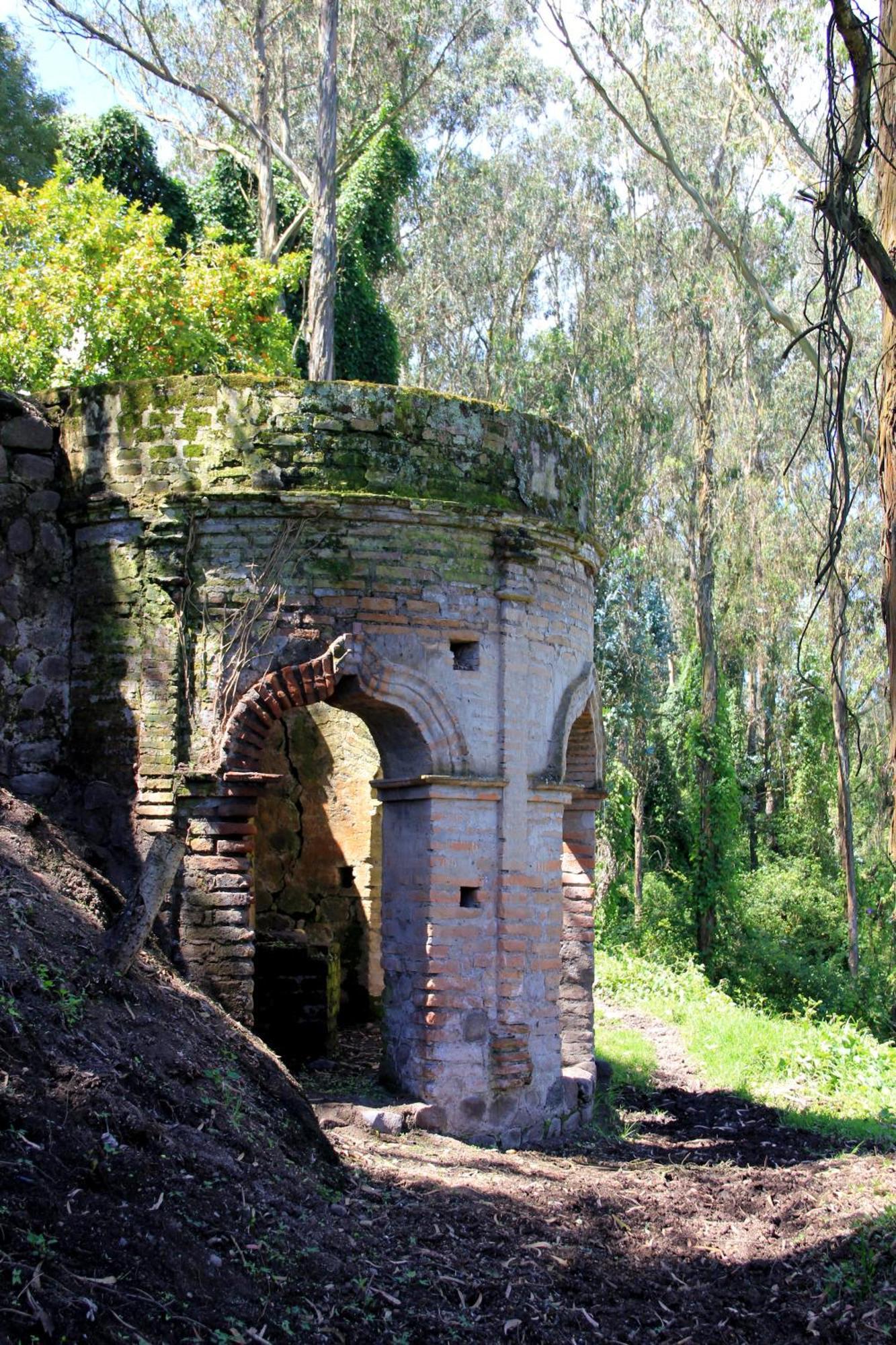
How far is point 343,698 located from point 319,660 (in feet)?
1.24

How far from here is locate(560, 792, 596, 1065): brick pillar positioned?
35.9ft

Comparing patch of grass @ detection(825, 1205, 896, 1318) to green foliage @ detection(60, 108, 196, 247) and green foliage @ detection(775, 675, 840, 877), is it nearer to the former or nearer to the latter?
green foliage @ detection(60, 108, 196, 247)

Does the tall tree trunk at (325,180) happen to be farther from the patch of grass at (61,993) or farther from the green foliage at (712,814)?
the patch of grass at (61,993)

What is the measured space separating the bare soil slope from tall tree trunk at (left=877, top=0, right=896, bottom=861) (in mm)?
2807

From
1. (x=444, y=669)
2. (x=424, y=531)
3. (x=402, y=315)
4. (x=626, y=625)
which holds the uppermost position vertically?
(x=402, y=315)

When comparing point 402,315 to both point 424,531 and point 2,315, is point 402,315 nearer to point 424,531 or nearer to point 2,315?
point 2,315

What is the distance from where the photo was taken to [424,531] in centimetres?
942

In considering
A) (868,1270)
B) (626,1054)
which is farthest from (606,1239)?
(626,1054)

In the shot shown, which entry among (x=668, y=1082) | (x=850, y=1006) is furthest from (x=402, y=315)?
(x=668, y=1082)

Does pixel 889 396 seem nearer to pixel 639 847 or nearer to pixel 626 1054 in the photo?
pixel 626 1054

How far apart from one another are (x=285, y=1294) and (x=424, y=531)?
17.6 feet

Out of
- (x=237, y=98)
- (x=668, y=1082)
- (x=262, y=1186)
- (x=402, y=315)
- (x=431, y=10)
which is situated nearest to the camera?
(x=262, y=1186)

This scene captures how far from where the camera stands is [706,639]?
2400 centimetres

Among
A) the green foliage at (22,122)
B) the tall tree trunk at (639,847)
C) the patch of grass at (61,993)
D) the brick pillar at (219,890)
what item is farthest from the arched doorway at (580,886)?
the green foliage at (22,122)
